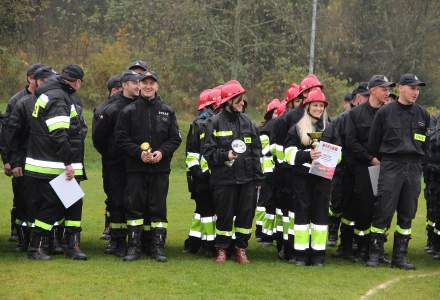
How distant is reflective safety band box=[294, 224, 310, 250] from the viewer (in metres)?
11.0

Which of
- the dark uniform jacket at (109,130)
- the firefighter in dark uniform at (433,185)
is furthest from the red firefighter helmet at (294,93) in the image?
the dark uniform jacket at (109,130)

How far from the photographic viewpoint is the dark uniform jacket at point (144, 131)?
10.7 m

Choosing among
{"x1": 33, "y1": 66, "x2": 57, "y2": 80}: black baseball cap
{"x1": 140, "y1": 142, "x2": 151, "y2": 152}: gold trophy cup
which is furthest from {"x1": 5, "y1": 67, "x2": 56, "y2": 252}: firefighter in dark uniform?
{"x1": 140, "y1": 142, "x2": 151, "y2": 152}: gold trophy cup

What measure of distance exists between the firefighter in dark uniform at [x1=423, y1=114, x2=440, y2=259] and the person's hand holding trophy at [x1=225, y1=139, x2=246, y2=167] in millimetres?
3123

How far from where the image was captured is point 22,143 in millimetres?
11273

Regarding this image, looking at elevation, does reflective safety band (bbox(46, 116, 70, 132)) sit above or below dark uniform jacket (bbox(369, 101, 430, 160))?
below

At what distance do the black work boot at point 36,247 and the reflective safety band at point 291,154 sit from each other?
333 centimetres

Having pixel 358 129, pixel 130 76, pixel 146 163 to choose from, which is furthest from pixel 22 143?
pixel 358 129

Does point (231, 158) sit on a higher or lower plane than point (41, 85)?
lower

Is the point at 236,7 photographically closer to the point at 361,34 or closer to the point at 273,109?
the point at 361,34

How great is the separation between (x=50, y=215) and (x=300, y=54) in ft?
85.4

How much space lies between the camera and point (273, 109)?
1326 cm

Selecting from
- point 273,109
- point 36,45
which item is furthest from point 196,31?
point 273,109

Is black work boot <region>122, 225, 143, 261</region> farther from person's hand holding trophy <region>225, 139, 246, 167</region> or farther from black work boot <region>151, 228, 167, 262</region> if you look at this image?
person's hand holding trophy <region>225, 139, 246, 167</region>
